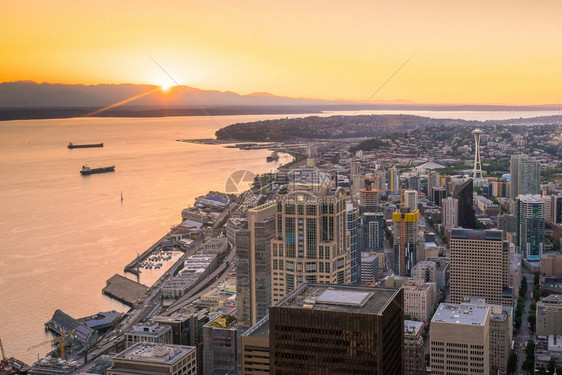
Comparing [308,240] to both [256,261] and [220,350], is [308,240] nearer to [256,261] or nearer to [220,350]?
[256,261]

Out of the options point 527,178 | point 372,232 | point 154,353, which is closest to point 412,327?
point 154,353

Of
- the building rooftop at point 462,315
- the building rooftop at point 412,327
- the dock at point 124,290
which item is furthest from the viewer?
the dock at point 124,290


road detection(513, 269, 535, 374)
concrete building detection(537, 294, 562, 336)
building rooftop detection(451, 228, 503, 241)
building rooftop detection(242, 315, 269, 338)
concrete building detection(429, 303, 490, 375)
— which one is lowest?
road detection(513, 269, 535, 374)

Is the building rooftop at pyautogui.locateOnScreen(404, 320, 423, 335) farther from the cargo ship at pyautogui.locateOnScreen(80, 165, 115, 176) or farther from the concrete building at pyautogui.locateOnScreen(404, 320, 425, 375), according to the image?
the cargo ship at pyautogui.locateOnScreen(80, 165, 115, 176)

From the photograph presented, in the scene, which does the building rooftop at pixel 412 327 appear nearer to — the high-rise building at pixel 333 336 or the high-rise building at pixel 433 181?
the high-rise building at pixel 333 336

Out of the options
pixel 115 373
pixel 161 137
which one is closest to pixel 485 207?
pixel 115 373

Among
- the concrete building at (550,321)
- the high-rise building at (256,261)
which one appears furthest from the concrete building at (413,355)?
the concrete building at (550,321)

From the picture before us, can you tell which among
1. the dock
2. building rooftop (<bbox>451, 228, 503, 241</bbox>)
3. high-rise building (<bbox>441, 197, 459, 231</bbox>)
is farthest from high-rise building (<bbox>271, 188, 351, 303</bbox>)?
high-rise building (<bbox>441, 197, 459, 231</bbox>)
